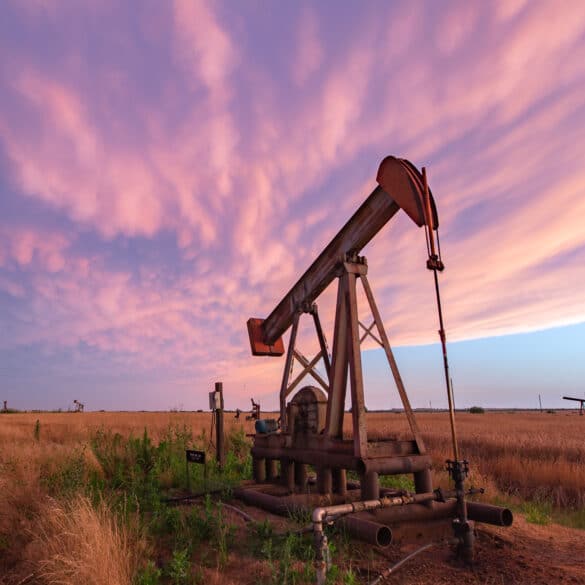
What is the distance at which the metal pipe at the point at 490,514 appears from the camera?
6098 mm

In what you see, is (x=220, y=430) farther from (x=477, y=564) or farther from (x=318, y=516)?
(x=318, y=516)

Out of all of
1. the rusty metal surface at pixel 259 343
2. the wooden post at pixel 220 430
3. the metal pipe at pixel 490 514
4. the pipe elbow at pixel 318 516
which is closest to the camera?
the pipe elbow at pixel 318 516

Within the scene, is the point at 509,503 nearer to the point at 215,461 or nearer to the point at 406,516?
the point at 406,516

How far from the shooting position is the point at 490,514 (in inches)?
243

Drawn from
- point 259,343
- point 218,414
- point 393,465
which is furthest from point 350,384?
point 218,414

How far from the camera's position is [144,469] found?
11070 millimetres

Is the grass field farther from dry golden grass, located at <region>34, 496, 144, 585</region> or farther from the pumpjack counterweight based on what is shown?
the pumpjack counterweight

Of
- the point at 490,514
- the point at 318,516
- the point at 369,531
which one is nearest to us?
the point at 318,516

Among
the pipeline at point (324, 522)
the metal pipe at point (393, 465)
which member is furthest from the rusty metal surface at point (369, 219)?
the pipeline at point (324, 522)

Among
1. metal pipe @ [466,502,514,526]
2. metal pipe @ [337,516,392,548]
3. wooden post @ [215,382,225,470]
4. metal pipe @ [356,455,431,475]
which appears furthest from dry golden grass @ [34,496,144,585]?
wooden post @ [215,382,225,470]

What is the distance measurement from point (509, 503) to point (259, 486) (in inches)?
190

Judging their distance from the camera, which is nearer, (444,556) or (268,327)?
(444,556)

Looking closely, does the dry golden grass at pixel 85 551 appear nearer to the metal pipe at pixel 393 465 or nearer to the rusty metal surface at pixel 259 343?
the metal pipe at pixel 393 465

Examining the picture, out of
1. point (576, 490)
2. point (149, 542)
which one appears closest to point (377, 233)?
point (149, 542)
